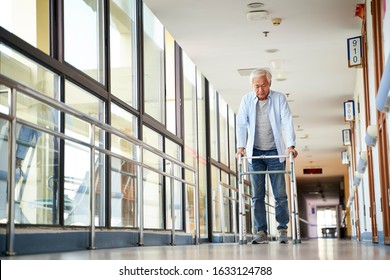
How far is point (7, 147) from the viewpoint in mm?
3061

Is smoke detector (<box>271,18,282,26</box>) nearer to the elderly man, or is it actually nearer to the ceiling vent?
the elderly man

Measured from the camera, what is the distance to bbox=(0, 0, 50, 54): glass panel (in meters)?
3.95

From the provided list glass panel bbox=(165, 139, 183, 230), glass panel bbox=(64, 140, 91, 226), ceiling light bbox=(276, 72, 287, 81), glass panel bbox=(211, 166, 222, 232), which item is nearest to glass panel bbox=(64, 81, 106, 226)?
glass panel bbox=(64, 140, 91, 226)

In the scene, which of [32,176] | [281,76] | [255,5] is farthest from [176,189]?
[32,176]

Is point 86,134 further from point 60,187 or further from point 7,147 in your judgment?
point 7,147

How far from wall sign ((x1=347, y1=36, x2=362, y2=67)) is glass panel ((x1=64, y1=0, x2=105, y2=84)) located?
3.13 meters

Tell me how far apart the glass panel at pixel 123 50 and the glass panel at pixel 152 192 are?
596mm

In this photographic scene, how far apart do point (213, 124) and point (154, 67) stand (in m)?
4.21

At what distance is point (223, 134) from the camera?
12.9 meters

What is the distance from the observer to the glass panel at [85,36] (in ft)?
16.3

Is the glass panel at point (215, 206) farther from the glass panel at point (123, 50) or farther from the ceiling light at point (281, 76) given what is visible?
the glass panel at point (123, 50)

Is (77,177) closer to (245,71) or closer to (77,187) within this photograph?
(77,187)

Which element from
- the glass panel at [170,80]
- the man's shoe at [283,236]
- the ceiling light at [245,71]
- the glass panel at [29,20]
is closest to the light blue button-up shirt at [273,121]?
the man's shoe at [283,236]
